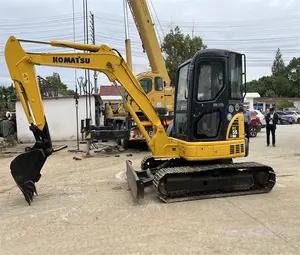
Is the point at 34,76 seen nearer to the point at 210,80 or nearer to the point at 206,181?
the point at 210,80

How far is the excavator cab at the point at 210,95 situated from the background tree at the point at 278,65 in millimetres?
96709

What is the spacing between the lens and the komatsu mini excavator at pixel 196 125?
22.4 ft

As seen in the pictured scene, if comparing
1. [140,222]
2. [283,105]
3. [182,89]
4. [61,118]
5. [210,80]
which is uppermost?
[210,80]

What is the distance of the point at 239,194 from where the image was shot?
7008mm

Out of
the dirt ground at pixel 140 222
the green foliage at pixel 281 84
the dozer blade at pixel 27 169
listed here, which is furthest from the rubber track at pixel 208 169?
the green foliage at pixel 281 84

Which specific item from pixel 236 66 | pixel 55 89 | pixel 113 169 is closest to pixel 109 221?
pixel 236 66

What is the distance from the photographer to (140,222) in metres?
5.60

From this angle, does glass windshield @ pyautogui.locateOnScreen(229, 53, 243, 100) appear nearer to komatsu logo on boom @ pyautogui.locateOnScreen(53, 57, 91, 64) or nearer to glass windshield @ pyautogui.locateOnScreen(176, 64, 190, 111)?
glass windshield @ pyautogui.locateOnScreen(176, 64, 190, 111)

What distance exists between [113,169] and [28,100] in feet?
14.2

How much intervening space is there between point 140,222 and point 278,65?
103 m

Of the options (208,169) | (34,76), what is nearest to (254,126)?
(208,169)

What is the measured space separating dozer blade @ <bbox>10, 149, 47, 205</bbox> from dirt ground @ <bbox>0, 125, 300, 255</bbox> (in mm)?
335

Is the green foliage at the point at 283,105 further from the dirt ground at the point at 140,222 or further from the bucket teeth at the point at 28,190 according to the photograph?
the bucket teeth at the point at 28,190

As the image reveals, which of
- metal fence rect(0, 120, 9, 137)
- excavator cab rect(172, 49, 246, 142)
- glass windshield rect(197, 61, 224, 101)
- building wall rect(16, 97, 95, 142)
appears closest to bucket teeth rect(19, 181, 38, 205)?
excavator cab rect(172, 49, 246, 142)
